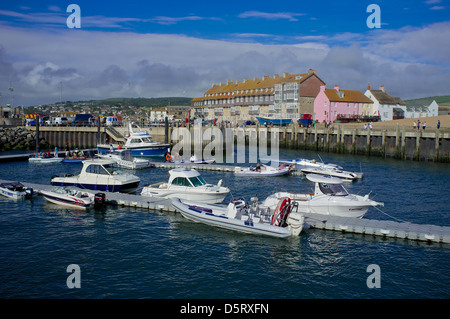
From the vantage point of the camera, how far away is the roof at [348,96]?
9019cm

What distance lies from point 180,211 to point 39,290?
31.0 ft

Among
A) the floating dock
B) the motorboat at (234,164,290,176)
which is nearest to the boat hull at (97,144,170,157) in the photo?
the motorboat at (234,164,290,176)

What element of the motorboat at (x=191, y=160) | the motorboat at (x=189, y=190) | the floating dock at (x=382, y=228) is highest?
the motorboat at (x=191, y=160)

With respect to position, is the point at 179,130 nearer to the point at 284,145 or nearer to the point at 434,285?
the point at 284,145

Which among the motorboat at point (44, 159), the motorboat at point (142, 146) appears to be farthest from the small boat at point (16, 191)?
the motorboat at point (142, 146)

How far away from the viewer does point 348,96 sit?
3681 inches

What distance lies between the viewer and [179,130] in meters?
71.5

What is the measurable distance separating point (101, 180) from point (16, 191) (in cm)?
567

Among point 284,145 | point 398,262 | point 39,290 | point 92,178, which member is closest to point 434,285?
point 398,262

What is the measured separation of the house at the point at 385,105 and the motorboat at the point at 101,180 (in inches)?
3205

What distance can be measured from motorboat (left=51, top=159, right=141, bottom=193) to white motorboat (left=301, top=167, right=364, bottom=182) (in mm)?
17826

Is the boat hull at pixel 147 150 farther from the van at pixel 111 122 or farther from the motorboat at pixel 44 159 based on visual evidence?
the van at pixel 111 122
